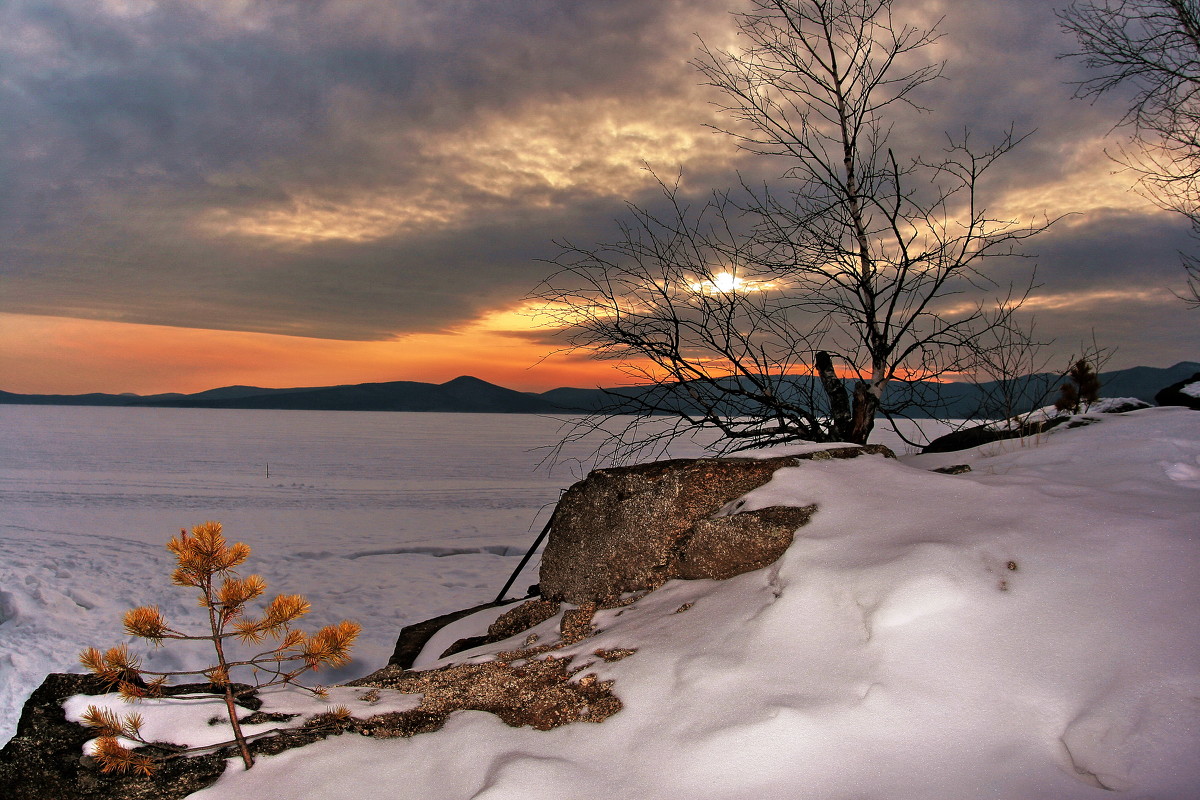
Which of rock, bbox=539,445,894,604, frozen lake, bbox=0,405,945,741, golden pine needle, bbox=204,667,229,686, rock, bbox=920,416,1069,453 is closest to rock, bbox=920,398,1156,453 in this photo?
rock, bbox=920,416,1069,453

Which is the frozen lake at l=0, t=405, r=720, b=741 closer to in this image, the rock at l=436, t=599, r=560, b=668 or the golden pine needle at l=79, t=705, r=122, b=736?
the rock at l=436, t=599, r=560, b=668

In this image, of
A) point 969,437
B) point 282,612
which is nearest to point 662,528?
point 282,612

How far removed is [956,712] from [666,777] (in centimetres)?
92

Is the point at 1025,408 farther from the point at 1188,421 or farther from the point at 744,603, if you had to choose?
the point at 744,603

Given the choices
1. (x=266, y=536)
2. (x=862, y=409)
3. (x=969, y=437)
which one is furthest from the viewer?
(x=266, y=536)

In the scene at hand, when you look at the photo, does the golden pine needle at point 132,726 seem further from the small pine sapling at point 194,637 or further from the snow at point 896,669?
the snow at point 896,669

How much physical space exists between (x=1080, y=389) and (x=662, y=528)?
305 inches

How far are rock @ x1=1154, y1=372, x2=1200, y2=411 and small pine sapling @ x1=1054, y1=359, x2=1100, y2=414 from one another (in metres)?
0.69

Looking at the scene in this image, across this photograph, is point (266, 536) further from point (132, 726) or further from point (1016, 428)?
point (1016, 428)

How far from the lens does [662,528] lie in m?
3.78

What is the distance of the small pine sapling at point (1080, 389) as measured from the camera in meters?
8.59

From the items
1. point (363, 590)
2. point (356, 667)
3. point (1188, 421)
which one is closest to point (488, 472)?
point (363, 590)

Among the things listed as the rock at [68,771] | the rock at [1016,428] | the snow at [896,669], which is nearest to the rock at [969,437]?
the rock at [1016,428]

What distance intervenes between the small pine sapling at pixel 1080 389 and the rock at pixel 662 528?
5.92 meters
